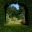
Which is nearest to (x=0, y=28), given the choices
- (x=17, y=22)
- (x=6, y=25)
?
(x=6, y=25)

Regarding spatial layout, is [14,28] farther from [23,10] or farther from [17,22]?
[23,10]

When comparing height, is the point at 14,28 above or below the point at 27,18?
below

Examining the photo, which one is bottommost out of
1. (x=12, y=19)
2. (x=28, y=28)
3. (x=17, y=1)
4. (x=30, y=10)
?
(x=28, y=28)

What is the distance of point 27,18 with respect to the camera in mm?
2479

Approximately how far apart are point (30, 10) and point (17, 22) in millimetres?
325

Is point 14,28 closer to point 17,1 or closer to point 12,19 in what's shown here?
point 12,19

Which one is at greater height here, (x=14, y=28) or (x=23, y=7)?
(x=23, y=7)

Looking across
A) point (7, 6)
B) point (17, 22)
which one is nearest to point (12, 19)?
point (17, 22)

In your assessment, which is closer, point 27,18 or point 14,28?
point 14,28

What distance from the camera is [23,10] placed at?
2453mm

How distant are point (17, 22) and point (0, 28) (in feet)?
1.13

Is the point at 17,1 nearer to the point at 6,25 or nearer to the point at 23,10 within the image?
the point at 23,10

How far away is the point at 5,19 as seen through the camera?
2.46 metres

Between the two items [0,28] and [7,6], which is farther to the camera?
[7,6]
